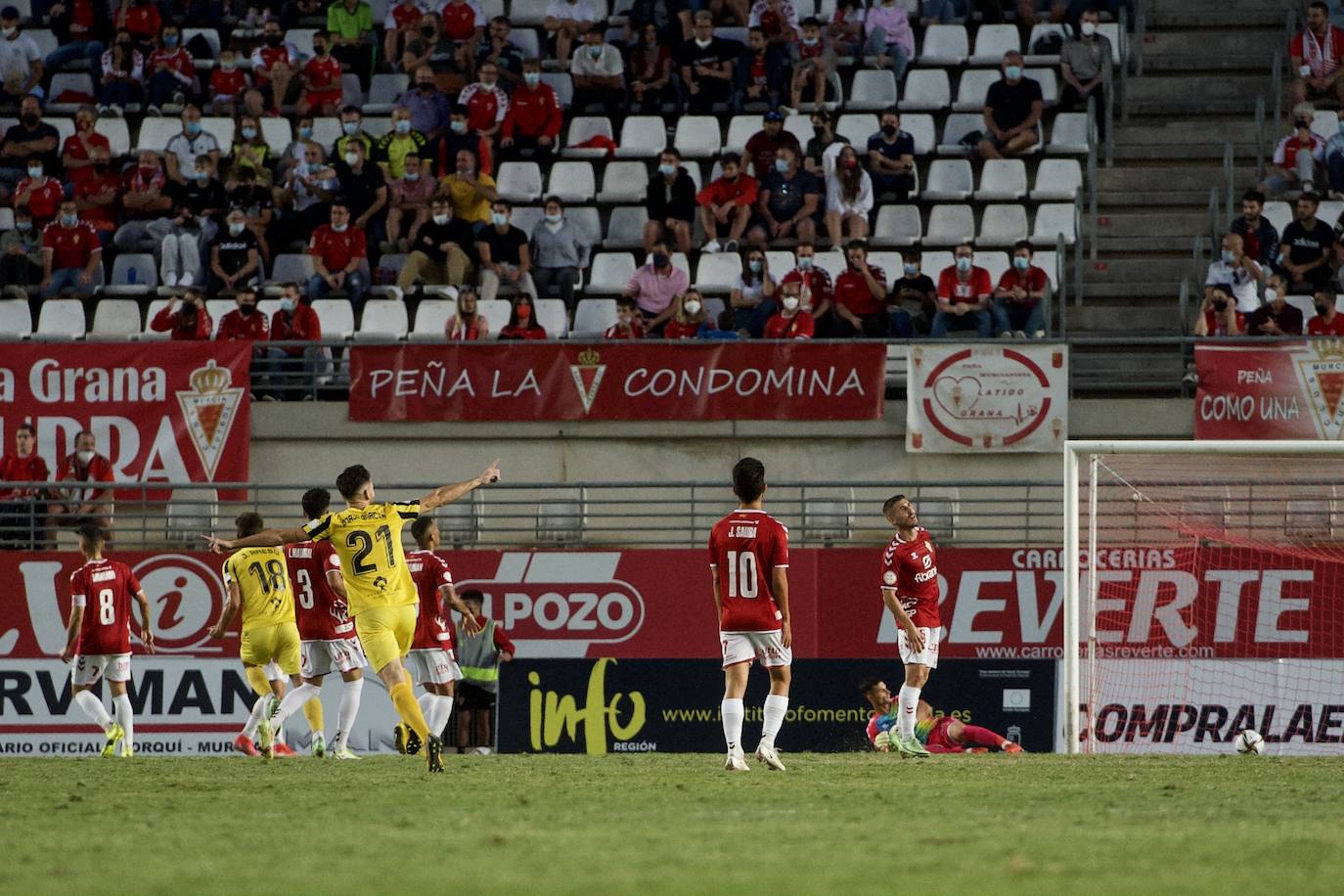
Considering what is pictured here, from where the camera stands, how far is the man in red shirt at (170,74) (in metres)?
27.4

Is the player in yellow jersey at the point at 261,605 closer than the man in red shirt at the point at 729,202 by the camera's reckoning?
Yes

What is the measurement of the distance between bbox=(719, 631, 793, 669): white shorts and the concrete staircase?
38.7 feet

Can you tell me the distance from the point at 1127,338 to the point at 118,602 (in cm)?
1057

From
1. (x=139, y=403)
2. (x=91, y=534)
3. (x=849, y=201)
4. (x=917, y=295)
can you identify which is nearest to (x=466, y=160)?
(x=849, y=201)

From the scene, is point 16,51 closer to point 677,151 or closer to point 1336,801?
point 677,151

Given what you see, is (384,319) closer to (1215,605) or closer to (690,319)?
(690,319)

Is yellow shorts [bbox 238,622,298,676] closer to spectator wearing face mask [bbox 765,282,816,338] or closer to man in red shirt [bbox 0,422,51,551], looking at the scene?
man in red shirt [bbox 0,422,51,551]

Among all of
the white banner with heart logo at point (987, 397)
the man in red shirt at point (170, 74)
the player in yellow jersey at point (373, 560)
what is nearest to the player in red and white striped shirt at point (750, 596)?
the player in yellow jersey at point (373, 560)

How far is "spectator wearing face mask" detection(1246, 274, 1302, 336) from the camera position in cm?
2181

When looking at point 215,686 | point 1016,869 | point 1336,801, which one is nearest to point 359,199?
point 215,686

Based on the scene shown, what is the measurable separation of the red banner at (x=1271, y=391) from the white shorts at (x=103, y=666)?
445 inches

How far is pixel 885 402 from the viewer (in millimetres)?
21750

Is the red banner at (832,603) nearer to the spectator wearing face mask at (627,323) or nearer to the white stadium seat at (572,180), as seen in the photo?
the spectator wearing face mask at (627,323)

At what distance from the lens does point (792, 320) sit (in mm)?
22562
